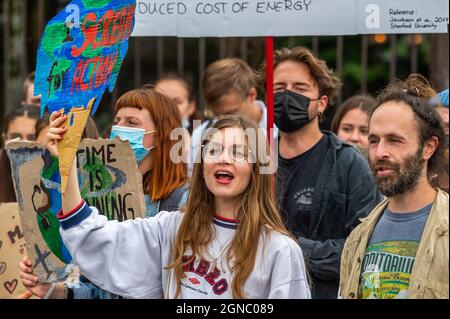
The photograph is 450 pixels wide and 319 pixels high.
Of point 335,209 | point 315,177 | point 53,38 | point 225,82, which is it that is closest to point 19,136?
point 225,82

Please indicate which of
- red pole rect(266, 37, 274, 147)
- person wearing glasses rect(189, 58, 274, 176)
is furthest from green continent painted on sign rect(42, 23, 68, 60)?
person wearing glasses rect(189, 58, 274, 176)

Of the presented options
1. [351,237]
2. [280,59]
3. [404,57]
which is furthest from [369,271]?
[404,57]

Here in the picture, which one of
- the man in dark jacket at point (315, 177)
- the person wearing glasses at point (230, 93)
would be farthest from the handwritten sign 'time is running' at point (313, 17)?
the person wearing glasses at point (230, 93)

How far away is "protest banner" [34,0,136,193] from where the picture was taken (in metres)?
3.69

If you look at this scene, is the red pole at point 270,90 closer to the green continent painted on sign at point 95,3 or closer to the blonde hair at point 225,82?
the green continent painted on sign at point 95,3

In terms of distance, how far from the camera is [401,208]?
3.61 m

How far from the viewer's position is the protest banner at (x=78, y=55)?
3693mm

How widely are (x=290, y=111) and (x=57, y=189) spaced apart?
1365 millimetres

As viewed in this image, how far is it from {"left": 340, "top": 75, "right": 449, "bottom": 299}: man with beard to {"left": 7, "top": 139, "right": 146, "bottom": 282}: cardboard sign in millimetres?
1005

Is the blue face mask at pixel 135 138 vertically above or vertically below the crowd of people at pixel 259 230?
above

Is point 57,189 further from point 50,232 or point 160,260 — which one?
point 160,260

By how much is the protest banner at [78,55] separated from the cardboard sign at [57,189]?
18.7 inches

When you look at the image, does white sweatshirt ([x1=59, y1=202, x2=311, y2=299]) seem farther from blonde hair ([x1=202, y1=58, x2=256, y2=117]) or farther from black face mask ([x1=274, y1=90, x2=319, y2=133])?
blonde hair ([x1=202, y1=58, x2=256, y2=117])
